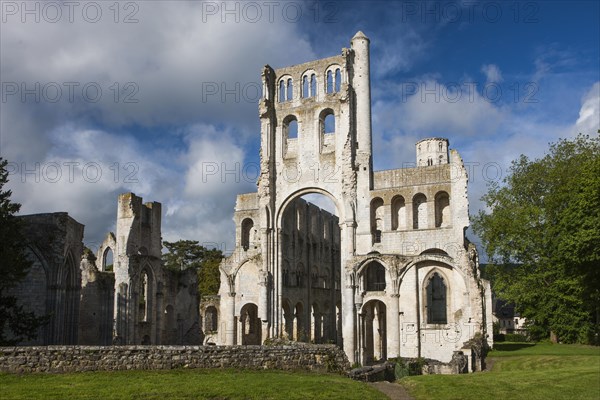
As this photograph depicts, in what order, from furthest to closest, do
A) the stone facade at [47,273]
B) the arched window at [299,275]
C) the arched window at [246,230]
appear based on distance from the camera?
the arched window at [246,230] < the arched window at [299,275] < the stone facade at [47,273]

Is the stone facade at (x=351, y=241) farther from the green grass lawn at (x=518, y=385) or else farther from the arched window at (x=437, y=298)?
the green grass lawn at (x=518, y=385)

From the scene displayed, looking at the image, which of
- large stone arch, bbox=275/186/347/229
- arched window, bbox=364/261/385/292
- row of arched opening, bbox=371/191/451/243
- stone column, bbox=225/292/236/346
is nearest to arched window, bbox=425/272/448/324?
arched window, bbox=364/261/385/292

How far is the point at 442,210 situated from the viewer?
1455 inches

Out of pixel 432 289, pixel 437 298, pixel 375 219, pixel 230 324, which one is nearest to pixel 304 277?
pixel 230 324

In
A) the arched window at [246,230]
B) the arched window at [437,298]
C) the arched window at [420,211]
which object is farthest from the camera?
the arched window at [246,230]

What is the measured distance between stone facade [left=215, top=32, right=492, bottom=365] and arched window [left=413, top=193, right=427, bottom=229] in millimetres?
62

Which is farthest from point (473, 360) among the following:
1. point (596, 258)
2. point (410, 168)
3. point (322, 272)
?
point (322, 272)

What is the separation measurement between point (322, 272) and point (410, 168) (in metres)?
14.2

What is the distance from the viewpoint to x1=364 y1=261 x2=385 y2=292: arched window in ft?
125

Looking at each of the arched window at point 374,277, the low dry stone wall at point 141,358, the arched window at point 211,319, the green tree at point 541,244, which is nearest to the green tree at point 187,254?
the arched window at point 211,319

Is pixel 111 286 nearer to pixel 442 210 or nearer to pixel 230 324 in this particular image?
pixel 230 324

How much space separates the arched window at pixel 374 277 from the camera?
38.2m

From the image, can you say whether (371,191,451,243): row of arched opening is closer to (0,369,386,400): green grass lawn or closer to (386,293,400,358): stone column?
(386,293,400,358): stone column

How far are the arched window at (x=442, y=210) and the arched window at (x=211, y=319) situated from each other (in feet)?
59.5
